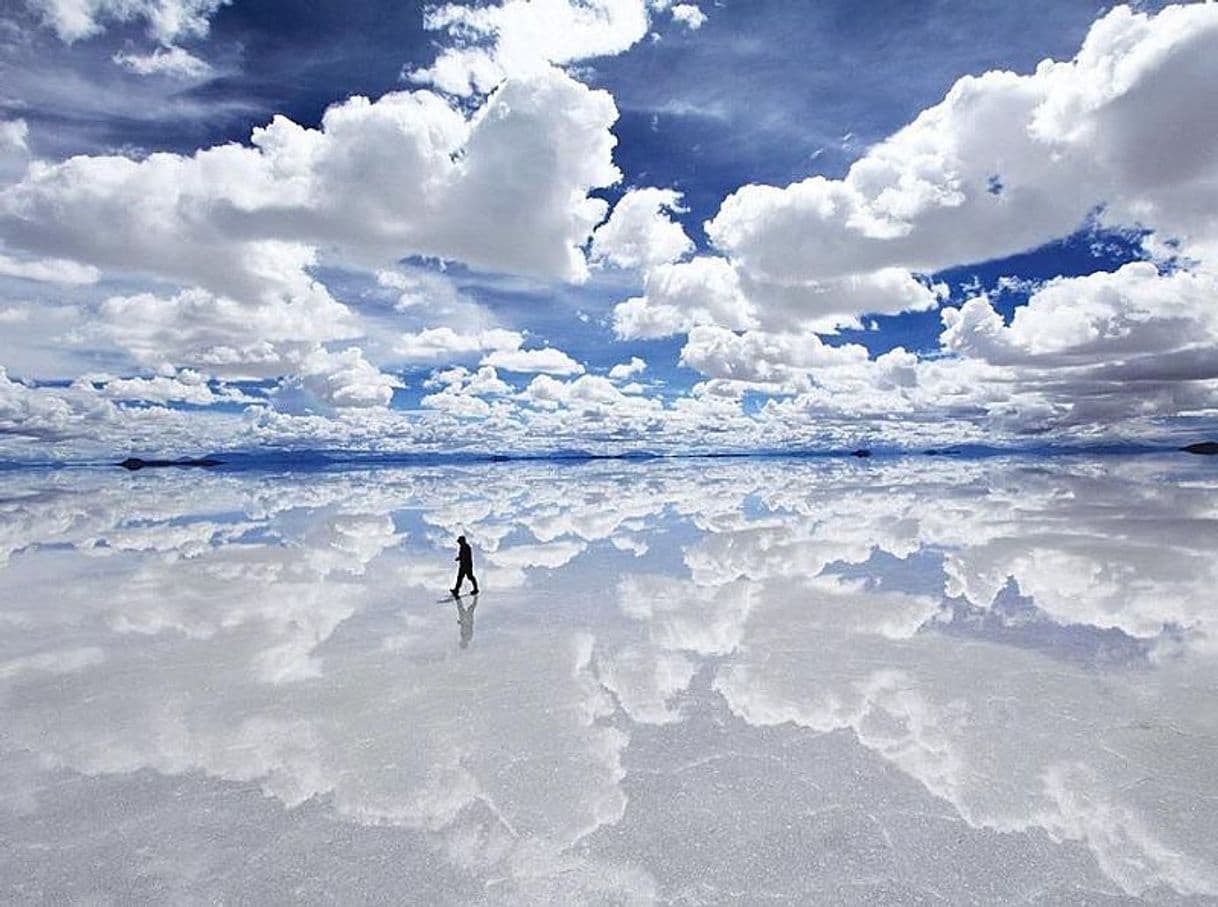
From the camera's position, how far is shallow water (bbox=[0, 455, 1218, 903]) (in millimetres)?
6695

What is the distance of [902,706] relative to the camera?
34.2ft

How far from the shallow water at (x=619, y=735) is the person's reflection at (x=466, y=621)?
3.7 inches

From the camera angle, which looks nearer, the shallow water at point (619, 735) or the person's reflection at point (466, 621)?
the shallow water at point (619, 735)

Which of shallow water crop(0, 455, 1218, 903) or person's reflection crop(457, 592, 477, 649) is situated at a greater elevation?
shallow water crop(0, 455, 1218, 903)

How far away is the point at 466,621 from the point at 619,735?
280 inches

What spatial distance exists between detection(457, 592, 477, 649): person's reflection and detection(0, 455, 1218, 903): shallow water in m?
0.09

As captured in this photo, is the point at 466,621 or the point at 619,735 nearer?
the point at 619,735

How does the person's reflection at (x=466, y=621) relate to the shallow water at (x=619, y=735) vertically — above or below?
below

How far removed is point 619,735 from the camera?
9.60 m

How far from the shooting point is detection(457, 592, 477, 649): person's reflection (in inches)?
569

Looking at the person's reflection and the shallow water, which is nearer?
the shallow water

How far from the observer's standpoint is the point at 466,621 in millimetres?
15922

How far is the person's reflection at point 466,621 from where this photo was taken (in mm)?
14446

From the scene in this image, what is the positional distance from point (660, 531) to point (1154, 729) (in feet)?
75.3
